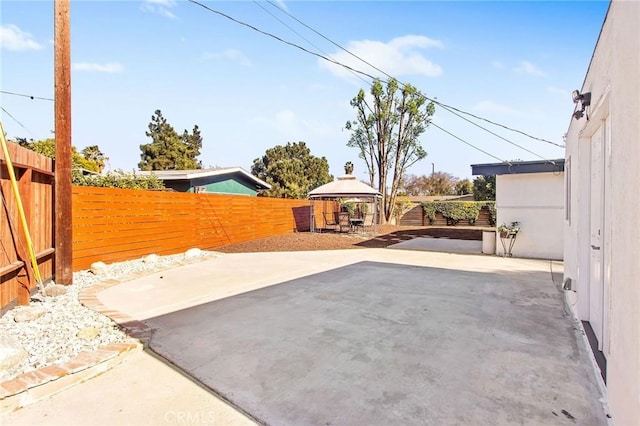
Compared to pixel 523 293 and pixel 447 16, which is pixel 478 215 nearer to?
pixel 447 16

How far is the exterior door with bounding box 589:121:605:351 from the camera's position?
10.9 ft

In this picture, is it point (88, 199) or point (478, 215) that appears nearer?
point (88, 199)

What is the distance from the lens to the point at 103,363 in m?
2.86

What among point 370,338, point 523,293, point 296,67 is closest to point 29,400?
point 370,338

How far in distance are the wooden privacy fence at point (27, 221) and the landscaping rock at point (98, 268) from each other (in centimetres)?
111

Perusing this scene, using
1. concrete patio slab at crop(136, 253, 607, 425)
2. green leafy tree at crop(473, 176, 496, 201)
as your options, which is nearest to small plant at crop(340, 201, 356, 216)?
green leafy tree at crop(473, 176, 496, 201)

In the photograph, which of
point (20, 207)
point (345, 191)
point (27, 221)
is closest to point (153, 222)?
point (27, 221)

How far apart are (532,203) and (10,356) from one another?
10452mm

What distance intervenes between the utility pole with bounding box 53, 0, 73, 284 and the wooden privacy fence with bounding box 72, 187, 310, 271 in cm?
98

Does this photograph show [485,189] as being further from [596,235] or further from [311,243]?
[596,235]

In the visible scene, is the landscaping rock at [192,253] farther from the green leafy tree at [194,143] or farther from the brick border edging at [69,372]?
the green leafy tree at [194,143]

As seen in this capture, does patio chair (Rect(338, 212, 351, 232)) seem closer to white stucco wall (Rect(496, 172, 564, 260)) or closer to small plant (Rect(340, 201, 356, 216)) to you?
small plant (Rect(340, 201, 356, 216))

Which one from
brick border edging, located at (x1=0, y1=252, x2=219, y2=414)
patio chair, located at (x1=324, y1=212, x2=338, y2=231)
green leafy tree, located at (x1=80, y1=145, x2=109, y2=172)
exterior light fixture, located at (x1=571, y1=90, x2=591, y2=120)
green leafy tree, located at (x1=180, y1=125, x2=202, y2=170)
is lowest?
brick border edging, located at (x1=0, y1=252, x2=219, y2=414)

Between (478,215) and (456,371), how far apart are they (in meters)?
19.6
